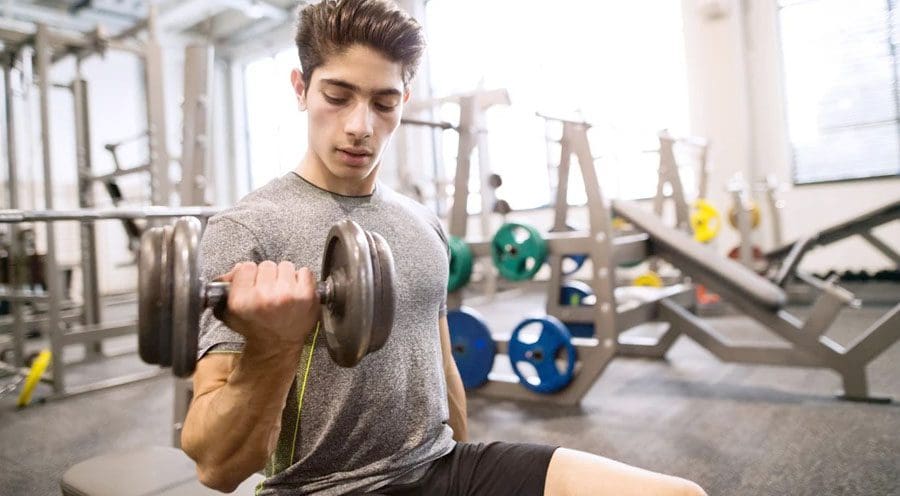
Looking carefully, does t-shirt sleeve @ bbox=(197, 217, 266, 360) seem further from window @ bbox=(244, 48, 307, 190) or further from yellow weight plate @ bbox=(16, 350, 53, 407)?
window @ bbox=(244, 48, 307, 190)

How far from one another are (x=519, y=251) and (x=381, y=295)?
1689 millimetres

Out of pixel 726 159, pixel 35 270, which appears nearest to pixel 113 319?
pixel 35 270

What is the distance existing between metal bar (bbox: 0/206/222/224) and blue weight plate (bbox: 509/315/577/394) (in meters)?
1.17

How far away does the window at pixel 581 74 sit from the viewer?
208 inches

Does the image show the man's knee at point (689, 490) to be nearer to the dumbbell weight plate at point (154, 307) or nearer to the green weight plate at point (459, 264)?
the dumbbell weight plate at point (154, 307)

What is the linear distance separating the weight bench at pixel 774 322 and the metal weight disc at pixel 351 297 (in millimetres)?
1893

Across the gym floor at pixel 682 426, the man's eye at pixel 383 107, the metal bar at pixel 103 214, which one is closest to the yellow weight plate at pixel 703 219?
the gym floor at pixel 682 426

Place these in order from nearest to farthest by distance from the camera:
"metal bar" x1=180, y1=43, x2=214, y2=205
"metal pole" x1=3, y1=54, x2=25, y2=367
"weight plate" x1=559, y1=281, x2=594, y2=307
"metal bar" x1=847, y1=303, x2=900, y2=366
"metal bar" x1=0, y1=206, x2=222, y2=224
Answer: "metal bar" x1=0, y1=206, x2=222, y2=224, "metal bar" x1=180, y1=43, x2=214, y2=205, "metal bar" x1=847, y1=303, x2=900, y2=366, "weight plate" x1=559, y1=281, x2=594, y2=307, "metal pole" x1=3, y1=54, x2=25, y2=367

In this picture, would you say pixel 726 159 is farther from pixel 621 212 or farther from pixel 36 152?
pixel 36 152

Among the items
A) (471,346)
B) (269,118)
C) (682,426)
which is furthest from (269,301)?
(269,118)

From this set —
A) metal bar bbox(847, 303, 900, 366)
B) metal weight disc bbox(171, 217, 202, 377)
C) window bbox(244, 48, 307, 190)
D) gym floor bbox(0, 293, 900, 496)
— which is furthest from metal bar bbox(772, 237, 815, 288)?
window bbox(244, 48, 307, 190)

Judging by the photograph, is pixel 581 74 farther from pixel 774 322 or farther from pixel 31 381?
pixel 31 381

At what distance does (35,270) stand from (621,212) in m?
3.69

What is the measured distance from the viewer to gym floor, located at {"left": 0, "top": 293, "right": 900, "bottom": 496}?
1538mm
